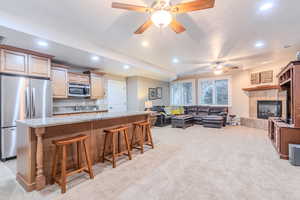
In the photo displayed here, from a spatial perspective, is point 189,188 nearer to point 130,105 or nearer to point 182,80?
point 130,105

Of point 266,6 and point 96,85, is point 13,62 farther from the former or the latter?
point 266,6

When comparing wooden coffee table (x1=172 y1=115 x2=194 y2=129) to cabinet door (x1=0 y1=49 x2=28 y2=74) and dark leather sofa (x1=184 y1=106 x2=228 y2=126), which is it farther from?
cabinet door (x1=0 y1=49 x2=28 y2=74)

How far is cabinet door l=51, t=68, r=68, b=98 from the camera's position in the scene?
421 centimetres

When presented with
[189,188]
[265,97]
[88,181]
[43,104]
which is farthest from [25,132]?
[265,97]

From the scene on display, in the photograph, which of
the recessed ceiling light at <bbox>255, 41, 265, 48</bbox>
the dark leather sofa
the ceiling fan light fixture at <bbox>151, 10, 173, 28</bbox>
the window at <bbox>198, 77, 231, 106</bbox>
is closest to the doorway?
the dark leather sofa

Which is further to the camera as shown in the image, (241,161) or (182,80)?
(182,80)

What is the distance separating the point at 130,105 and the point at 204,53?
13.9 feet

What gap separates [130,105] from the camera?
24.3ft

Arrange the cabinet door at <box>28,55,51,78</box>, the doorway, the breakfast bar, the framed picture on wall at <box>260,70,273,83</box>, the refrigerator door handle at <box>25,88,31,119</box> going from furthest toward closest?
the doorway
the framed picture on wall at <box>260,70,273,83</box>
the cabinet door at <box>28,55,51,78</box>
the refrigerator door handle at <box>25,88,31,119</box>
the breakfast bar

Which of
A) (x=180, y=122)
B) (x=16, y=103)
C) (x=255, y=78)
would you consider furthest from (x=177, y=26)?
(x=255, y=78)

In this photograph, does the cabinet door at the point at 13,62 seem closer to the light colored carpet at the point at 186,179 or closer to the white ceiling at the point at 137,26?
the white ceiling at the point at 137,26

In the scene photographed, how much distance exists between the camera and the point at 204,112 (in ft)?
25.2

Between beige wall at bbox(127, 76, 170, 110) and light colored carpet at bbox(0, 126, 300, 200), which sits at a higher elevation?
beige wall at bbox(127, 76, 170, 110)

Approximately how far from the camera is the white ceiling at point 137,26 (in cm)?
231
